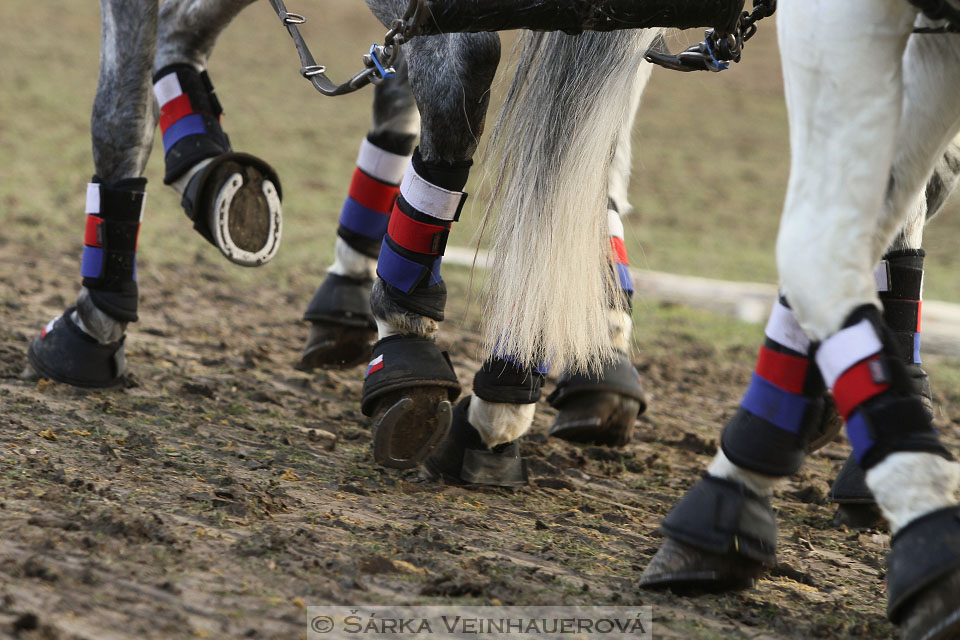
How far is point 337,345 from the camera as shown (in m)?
3.42

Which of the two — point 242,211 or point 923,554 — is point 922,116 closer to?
point 923,554

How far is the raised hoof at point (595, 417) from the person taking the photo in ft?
9.21

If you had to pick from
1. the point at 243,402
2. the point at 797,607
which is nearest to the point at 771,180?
the point at 243,402

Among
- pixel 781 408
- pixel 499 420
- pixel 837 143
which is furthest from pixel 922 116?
pixel 499 420

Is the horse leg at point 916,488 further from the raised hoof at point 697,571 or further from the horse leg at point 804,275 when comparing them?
the raised hoof at point 697,571

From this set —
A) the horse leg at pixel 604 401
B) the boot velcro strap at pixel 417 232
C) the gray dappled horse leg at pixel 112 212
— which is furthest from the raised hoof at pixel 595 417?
the gray dappled horse leg at pixel 112 212

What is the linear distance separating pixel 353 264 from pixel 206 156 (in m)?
0.70

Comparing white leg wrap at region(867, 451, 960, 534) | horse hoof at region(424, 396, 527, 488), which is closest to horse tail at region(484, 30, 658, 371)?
horse hoof at region(424, 396, 527, 488)

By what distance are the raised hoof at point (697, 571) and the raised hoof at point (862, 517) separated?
2.45ft

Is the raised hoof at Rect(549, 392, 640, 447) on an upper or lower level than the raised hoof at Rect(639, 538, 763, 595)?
upper

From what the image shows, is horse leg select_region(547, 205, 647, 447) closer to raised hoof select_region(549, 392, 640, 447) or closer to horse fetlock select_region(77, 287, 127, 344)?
raised hoof select_region(549, 392, 640, 447)

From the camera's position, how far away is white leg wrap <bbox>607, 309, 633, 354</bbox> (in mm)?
2912

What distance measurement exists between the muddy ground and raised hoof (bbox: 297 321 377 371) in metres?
0.09

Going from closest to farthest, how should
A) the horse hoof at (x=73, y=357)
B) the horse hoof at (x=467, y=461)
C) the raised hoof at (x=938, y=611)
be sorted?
the raised hoof at (x=938, y=611) < the horse hoof at (x=467, y=461) < the horse hoof at (x=73, y=357)
